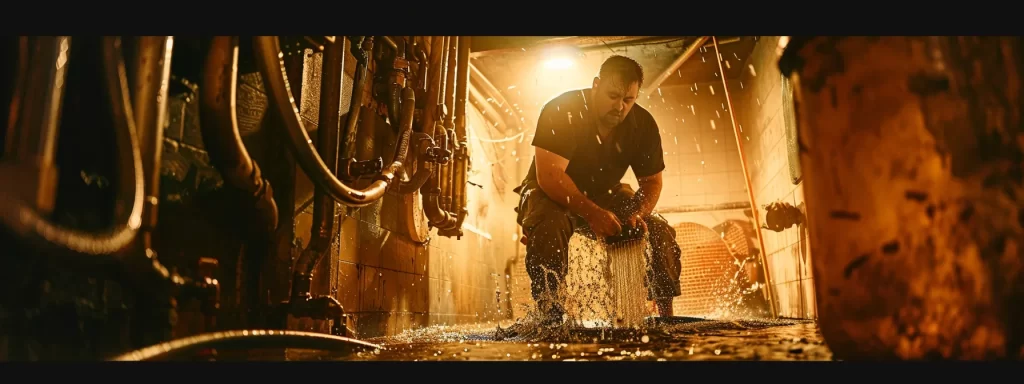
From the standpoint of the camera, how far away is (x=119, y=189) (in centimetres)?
150

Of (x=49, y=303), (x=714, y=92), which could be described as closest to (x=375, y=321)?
(x=49, y=303)

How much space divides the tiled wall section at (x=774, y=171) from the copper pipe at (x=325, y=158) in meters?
3.15

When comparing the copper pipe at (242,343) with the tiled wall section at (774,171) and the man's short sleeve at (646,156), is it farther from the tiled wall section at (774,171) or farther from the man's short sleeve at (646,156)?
the tiled wall section at (774,171)

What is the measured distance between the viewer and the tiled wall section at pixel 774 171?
518 centimetres

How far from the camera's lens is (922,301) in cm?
141

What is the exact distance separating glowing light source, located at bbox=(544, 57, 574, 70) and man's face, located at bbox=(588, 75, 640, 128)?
312 cm

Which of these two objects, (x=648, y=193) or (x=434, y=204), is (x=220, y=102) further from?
(x=648, y=193)

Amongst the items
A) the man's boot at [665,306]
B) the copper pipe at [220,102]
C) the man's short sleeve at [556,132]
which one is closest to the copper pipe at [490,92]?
the man's short sleeve at [556,132]

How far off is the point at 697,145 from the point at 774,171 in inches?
82.5

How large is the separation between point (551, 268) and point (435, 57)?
149 centimetres

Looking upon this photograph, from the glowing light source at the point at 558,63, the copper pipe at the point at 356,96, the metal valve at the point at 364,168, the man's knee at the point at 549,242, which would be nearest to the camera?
the metal valve at the point at 364,168

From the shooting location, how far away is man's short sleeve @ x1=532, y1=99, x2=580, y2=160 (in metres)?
3.95

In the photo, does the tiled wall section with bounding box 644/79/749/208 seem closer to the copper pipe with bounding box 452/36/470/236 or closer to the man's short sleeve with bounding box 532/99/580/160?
the copper pipe with bounding box 452/36/470/236

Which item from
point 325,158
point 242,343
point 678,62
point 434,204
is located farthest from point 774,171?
point 242,343
